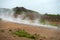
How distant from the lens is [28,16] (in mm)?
58688

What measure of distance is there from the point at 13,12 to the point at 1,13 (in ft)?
13.4

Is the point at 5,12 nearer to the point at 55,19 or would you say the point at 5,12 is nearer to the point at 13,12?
the point at 13,12

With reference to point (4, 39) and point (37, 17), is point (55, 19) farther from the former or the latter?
point (4, 39)

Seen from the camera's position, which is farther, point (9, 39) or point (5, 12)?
point (5, 12)

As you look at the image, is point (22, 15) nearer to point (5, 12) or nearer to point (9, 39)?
point (5, 12)

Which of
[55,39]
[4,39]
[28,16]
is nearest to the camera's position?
[4,39]

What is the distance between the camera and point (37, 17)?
2330 inches

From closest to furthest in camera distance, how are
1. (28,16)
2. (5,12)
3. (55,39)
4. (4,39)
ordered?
(4,39)
(55,39)
(28,16)
(5,12)

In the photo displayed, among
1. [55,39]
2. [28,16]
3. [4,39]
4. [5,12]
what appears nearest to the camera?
[4,39]

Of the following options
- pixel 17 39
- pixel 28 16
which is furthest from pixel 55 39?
pixel 28 16

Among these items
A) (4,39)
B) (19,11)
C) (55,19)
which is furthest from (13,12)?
(4,39)

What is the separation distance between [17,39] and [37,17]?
4252cm

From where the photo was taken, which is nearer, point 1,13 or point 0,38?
point 0,38

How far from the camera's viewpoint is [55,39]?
20.6 metres
